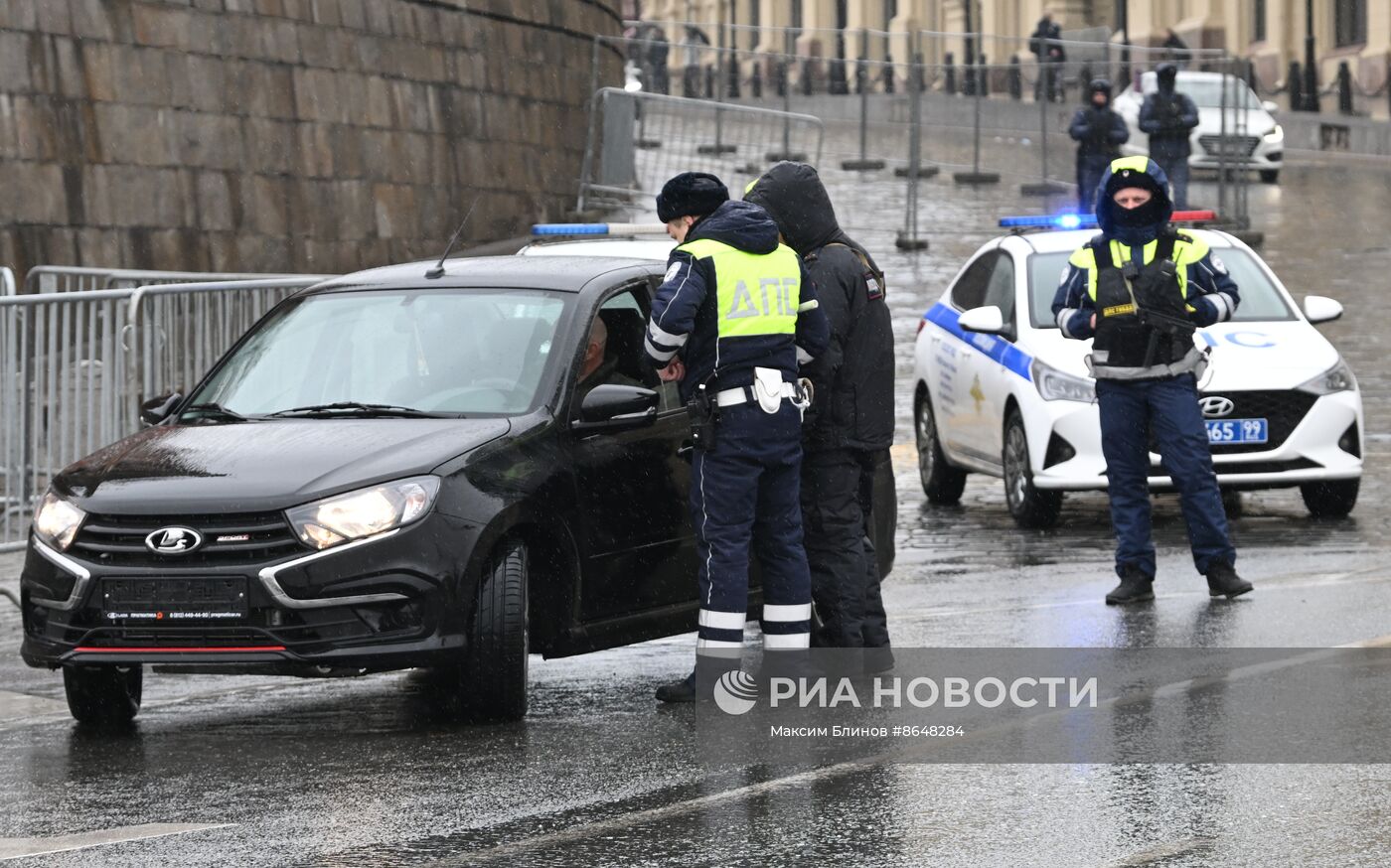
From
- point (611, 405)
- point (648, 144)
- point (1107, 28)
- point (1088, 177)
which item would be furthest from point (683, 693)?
point (1107, 28)

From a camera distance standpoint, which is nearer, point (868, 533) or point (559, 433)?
point (559, 433)

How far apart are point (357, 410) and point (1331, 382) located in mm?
6266

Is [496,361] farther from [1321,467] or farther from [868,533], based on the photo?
[1321,467]

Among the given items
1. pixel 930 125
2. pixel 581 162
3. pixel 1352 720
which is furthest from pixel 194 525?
pixel 930 125

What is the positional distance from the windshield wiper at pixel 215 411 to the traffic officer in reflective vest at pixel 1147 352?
3.59 meters

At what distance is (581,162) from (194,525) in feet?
70.6

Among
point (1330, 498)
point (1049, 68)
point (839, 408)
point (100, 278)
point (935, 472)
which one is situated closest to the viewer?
point (839, 408)

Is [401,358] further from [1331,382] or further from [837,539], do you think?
[1331,382]

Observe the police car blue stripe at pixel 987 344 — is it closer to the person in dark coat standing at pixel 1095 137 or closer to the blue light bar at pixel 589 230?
the blue light bar at pixel 589 230

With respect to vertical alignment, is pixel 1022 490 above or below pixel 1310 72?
below

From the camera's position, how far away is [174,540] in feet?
23.9

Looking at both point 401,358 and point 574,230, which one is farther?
point 574,230

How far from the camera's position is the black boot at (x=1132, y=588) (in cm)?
1000

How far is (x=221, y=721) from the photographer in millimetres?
8070
